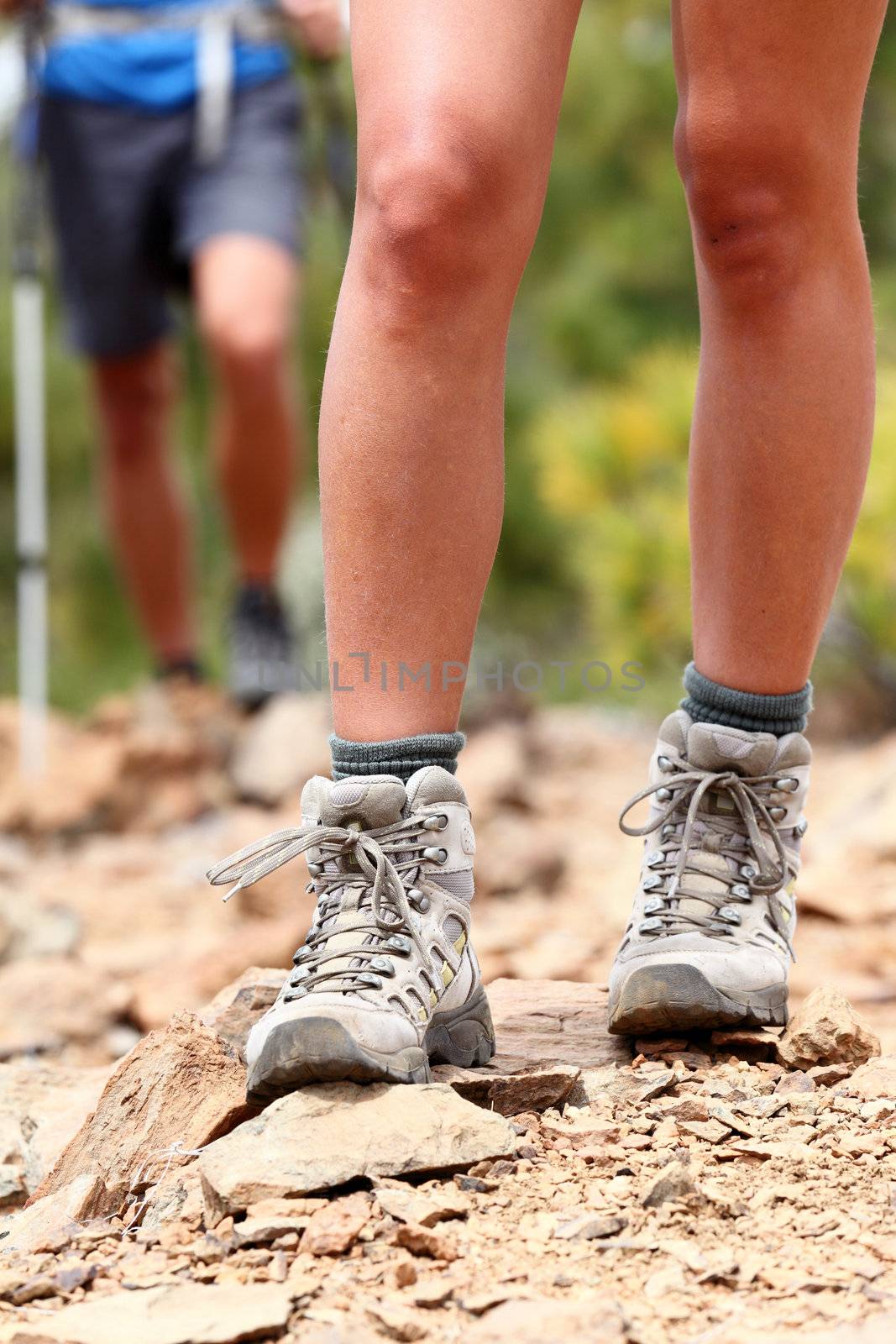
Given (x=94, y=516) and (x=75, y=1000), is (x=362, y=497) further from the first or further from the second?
(x=94, y=516)

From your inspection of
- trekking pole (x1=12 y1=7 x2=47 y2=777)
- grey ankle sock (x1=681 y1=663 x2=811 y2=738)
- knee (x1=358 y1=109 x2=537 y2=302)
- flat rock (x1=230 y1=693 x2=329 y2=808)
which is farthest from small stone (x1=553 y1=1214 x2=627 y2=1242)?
trekking pole (x1=12 y1=7 x2=47 y2=777)

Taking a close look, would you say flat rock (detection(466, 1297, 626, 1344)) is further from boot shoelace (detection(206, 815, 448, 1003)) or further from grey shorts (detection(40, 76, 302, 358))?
grey shorts (detection(40, 76, 302, 358))

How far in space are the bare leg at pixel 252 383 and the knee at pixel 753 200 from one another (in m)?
1.78

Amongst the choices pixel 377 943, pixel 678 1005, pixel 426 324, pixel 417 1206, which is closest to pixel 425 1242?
pixel 417 1206

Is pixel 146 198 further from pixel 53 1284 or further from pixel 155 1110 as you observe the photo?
pixel 53 1284

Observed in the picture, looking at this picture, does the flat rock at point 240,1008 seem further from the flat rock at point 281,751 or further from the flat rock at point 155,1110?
the flat rock at point 281,751

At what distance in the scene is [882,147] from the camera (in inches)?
212

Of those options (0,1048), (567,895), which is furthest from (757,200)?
(567,895)

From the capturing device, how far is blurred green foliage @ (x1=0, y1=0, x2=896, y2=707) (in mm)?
3736

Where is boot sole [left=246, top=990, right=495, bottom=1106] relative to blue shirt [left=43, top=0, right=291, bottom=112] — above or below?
below

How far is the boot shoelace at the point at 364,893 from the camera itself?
1.16 meters

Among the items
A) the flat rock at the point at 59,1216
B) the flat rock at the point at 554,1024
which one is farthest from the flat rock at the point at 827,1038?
the flat rock at the point at 59,1216

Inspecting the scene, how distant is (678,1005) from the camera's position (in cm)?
125

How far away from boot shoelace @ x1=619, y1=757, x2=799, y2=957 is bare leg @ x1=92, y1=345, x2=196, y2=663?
2.21m
